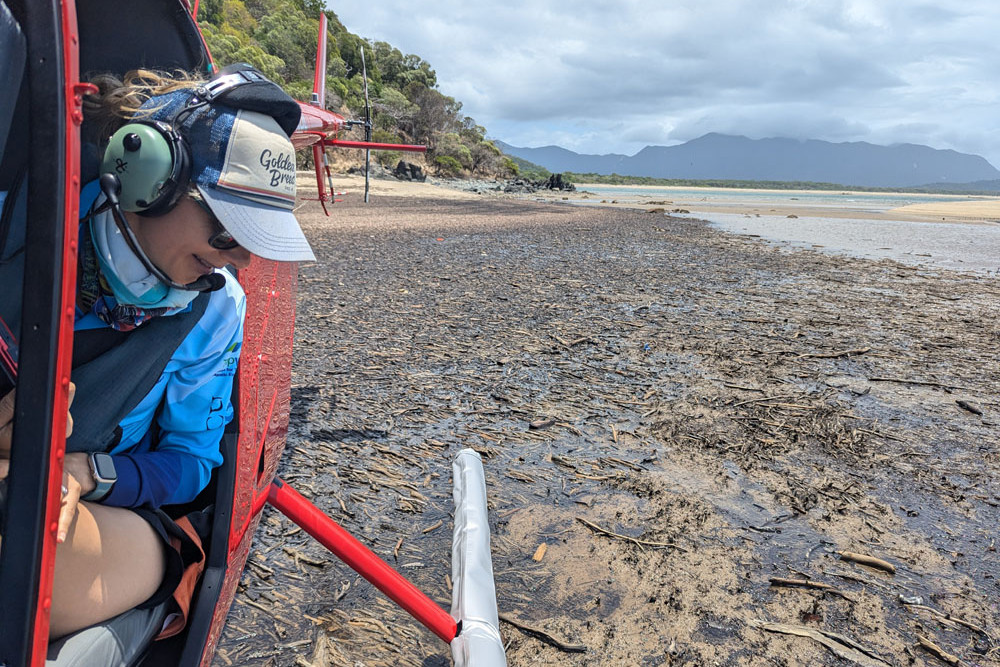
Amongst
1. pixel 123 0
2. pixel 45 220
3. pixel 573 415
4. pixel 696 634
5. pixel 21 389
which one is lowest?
pixel 696 634

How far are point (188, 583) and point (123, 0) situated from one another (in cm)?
154

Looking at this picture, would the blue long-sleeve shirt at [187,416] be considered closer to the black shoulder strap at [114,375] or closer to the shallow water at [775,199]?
the black shoulder strap at [114,375]

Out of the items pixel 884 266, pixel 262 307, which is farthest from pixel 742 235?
pixel 262 307

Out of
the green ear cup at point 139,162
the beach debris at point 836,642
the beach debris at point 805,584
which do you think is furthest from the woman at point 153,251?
the beach debris at point 805,584

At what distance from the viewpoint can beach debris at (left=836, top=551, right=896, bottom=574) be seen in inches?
111

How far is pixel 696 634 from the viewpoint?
7.94 ft

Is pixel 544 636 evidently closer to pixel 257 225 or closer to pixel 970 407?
pixel 257 225

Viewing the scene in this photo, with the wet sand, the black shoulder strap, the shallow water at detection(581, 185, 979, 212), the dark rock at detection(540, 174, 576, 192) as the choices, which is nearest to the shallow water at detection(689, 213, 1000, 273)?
the wet sand

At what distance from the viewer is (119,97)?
4.50ft

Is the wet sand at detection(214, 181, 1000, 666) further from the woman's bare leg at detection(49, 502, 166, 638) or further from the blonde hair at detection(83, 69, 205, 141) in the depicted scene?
the blonde hair at detection(83, 69, 205, 141)

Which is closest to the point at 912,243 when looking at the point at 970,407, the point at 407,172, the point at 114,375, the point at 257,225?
the point at 970,407

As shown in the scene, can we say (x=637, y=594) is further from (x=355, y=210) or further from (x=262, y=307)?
(x=355, y=210)

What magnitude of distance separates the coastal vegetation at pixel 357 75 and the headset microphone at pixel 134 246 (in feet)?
115

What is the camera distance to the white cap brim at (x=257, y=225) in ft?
4.28
